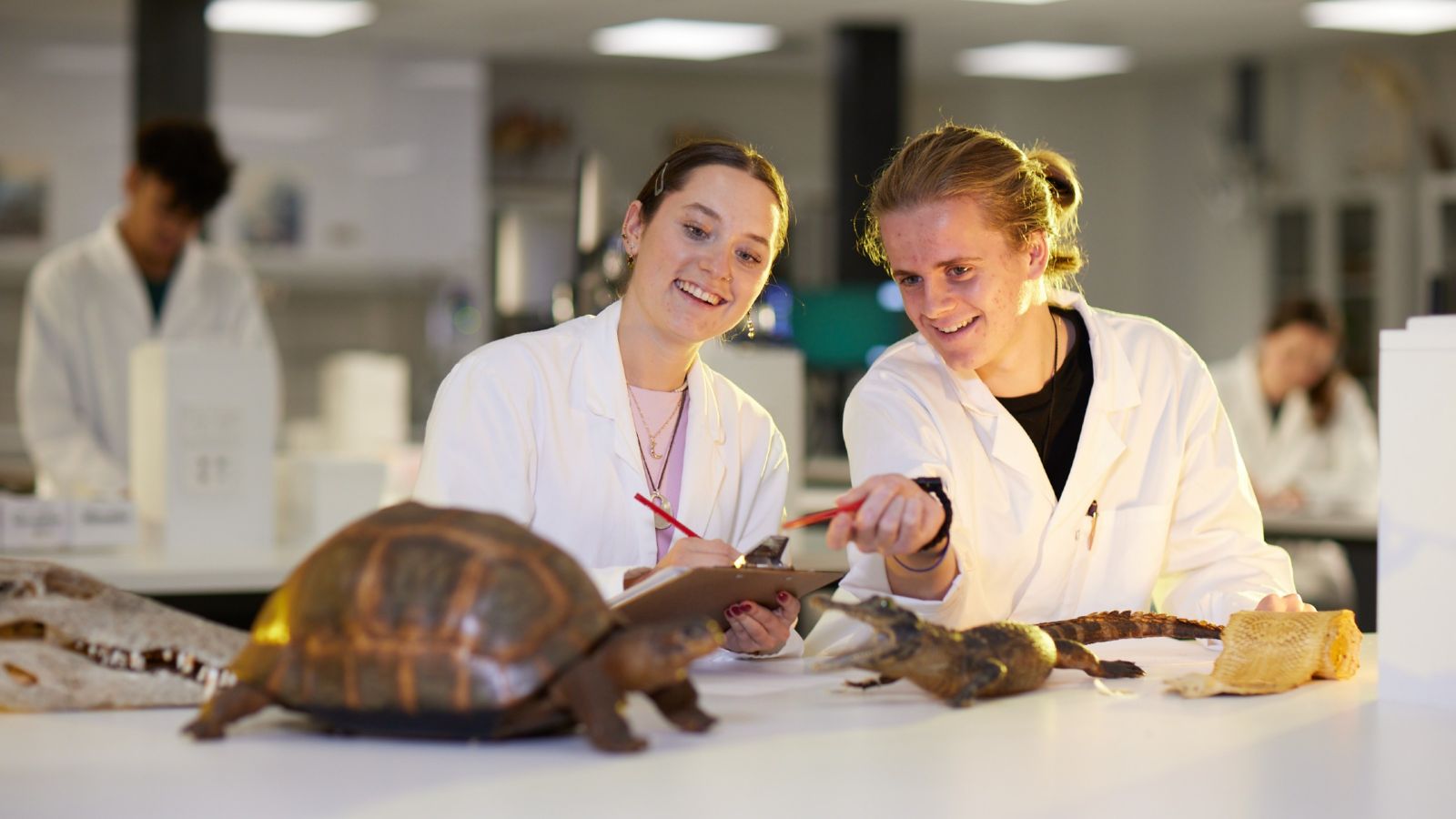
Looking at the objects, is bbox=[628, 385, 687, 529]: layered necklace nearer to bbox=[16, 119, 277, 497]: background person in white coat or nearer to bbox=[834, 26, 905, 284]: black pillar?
bbox=[16, 119, 277, 497]: background person in white coat

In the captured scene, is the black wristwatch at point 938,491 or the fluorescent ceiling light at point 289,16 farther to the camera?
the fluorescent ceiling light at point 289,16

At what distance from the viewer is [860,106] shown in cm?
778

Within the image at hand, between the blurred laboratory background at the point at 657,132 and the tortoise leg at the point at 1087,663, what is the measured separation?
4.40 meters

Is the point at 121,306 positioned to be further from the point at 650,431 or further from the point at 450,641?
the point at 450,641

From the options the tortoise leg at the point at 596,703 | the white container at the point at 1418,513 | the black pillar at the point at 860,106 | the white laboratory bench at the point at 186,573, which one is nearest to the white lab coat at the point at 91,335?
the white laboratory bench at the point at 186,573

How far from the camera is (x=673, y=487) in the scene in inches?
82.7

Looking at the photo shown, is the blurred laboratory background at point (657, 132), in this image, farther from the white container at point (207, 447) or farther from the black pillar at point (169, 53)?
the white container at point (207, 447)

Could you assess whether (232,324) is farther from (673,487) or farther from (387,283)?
(387,283)

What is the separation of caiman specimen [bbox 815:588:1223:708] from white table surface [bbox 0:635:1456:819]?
0.03m

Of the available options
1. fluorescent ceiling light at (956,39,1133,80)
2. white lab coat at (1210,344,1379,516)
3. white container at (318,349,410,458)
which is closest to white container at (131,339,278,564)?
white container at (318,349,410,458)

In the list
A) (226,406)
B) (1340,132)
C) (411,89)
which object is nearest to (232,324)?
(226,406)

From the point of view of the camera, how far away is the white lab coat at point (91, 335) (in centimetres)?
405

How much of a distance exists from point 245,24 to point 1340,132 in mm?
5674

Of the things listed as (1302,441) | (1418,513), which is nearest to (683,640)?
(1418,513)
